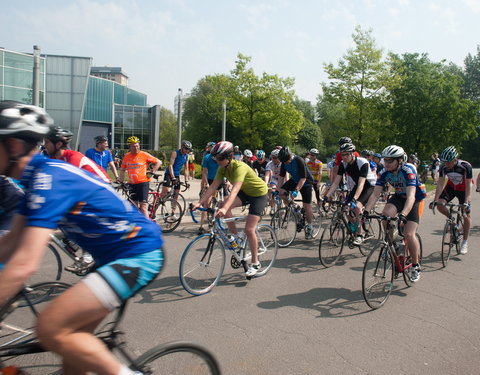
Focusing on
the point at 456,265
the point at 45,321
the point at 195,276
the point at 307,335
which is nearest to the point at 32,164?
the point at 45,321

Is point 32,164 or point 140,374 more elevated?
point 32,164

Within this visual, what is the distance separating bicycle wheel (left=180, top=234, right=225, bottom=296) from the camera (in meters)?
5.23

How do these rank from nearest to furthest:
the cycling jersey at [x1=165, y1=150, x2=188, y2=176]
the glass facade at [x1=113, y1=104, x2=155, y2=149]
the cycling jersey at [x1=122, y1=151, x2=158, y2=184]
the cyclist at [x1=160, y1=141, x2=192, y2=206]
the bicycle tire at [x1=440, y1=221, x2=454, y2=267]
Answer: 1. the bicycle tire at [x1=440, y1=221, x2=454, y2=267]
2. the cycling jersey at [x1=122, y1=151, x2=158, y2=184]
3. the cyclist at [x1=160, y1=141, x2=192, y2=206]
4. the cycling jersey at [x1=165, y1=150, x2=188, y2=176]
5. the glass facade at [x1=113, y1=104, x2=155, y2=149]

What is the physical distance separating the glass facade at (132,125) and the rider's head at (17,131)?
217 ft

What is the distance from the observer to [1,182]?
3.65 meters

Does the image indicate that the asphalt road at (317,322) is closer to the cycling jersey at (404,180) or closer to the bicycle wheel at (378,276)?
the bicycle wheel at (378,276)

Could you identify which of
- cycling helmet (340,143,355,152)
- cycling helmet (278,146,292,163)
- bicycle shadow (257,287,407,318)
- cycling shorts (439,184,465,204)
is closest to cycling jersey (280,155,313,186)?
cycling helmet (278,146,292,163)

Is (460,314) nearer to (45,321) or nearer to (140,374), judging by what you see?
(140,374)

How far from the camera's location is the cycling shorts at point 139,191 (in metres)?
8.81

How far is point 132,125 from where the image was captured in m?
69.2

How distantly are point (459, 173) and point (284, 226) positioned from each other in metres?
3.32

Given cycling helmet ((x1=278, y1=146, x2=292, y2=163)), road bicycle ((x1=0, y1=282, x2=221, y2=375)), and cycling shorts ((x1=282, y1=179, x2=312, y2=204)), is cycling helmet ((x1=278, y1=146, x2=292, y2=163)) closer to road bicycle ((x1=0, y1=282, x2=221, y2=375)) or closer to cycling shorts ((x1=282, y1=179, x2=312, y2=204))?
cycling shorts ((x1=282, y1=179, x2=312, y2=204))

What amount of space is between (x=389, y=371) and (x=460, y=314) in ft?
6.13

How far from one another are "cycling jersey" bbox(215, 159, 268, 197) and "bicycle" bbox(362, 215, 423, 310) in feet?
5.38
